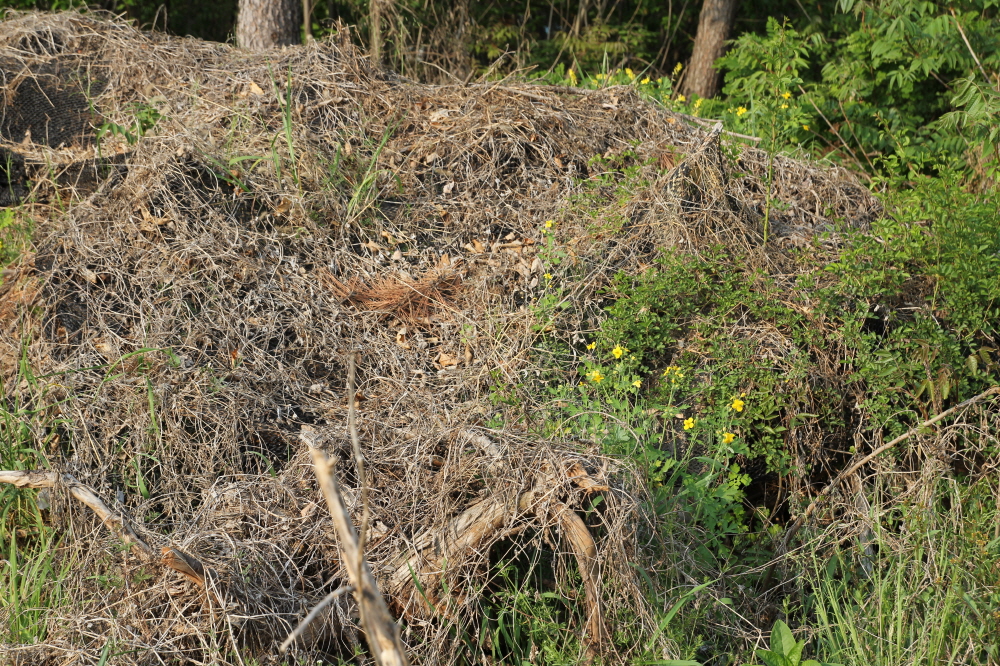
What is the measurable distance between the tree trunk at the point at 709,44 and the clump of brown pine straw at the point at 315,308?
322 cm

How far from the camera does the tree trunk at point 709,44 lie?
8.04m

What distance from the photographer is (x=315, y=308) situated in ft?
13.2

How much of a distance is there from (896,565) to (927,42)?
156 inches

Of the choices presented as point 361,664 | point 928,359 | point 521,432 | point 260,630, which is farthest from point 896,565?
point 260,630

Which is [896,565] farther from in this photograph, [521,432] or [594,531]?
[521,432]

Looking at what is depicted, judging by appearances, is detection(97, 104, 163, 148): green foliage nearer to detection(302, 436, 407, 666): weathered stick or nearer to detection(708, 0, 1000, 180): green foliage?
detection(708, 0, 1000, 180): green foliage

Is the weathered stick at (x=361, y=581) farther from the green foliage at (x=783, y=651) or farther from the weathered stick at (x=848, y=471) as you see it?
the weathered stick at (x=848, y=471)

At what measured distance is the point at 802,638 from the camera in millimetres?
2807

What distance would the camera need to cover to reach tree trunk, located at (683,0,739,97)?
8.04 m

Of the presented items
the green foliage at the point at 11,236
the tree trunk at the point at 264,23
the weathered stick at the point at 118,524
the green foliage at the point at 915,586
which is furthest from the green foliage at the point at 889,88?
the green foliage at the point at 11,236

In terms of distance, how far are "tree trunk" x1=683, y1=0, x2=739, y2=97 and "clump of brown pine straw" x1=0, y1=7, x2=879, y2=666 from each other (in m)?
3.22

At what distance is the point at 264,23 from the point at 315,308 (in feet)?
10.7

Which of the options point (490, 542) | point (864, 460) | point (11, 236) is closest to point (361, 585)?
point (490, 542)

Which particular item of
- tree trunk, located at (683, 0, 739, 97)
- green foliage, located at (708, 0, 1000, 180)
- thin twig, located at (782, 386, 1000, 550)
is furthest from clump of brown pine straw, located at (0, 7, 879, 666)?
tree trunk, located at (683, 0, 739, 97)
